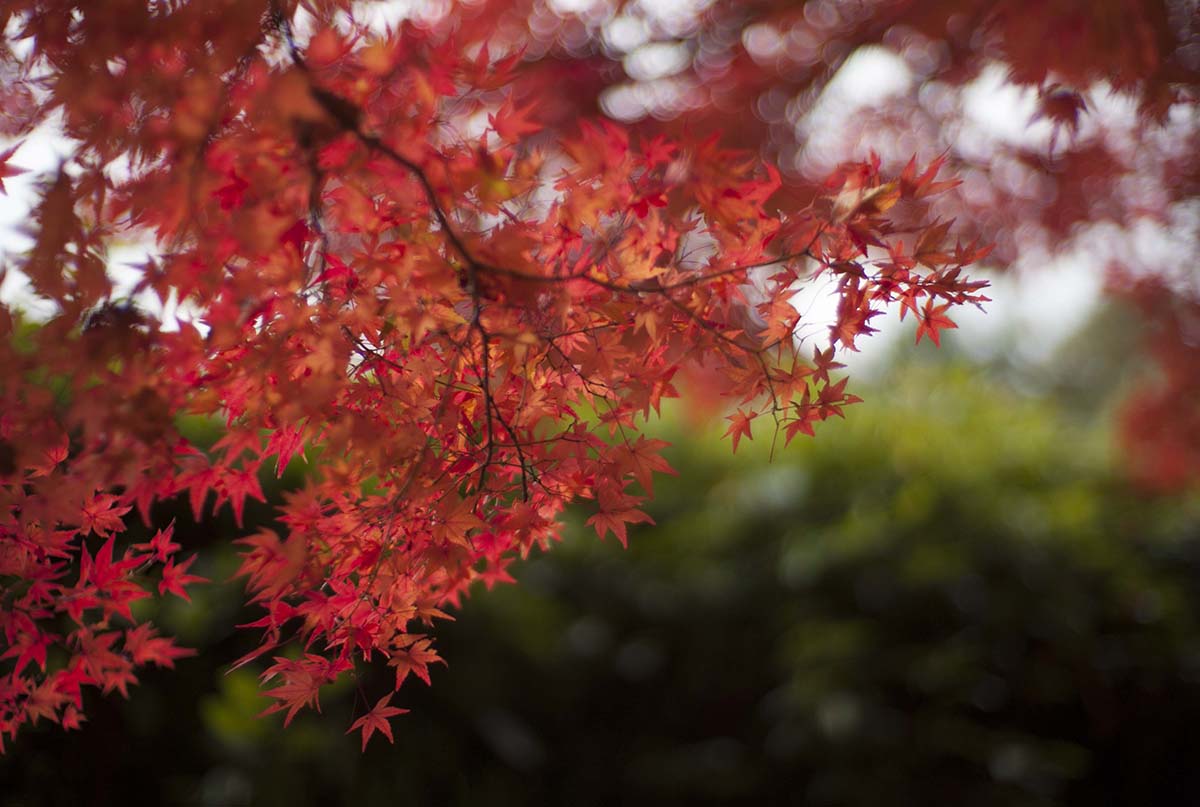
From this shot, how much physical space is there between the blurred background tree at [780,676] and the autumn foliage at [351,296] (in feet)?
3.78

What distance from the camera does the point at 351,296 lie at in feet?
3.11

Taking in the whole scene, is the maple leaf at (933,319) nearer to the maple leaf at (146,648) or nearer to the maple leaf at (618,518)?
the maple leaf at (618,518)

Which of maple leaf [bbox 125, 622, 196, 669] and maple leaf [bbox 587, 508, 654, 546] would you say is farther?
maple leaf [bbox 125, 622, 196, 669]

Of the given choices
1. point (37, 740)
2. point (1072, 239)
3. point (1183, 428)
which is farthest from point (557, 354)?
point (1183, 428)

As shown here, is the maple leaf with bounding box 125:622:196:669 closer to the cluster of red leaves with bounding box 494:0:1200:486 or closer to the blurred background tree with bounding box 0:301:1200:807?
the blurred background tree with bounding box 0:301:1200:807

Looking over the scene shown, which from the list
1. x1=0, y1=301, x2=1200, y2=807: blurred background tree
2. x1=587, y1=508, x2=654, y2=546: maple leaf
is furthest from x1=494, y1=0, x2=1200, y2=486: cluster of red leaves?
x1=587, y1=508, x2=654, y2=546: maple leaf

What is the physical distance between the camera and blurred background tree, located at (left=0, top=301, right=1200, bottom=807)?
2.20 metres

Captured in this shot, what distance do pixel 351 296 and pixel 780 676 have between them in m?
2.23

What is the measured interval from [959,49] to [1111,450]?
237 centimetres

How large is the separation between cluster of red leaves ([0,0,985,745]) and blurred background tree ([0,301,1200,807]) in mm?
1135

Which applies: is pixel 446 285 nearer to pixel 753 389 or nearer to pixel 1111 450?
pixel 753 389

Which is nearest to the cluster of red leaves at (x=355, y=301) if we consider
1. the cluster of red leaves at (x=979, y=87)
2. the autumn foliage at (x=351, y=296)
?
the autumn foliage at (x=351, y=296)

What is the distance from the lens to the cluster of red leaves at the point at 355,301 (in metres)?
0.75

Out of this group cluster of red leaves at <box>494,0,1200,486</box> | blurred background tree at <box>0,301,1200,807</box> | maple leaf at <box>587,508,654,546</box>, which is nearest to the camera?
maple leaf at <box>587,508,654,546</box>
